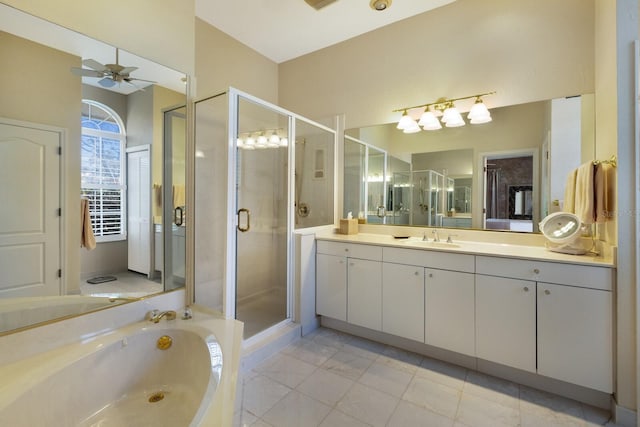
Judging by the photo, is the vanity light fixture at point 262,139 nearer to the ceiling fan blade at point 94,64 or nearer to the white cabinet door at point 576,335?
the ceiling fan blade at point 94,64

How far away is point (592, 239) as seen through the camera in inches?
79.4

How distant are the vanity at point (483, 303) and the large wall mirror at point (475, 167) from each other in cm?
30

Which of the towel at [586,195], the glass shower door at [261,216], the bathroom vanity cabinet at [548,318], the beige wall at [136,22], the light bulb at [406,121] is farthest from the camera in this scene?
Answer: the light bulb at [406,121]

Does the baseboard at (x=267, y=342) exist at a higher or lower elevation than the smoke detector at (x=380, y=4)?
lower

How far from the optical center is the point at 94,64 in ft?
5.55

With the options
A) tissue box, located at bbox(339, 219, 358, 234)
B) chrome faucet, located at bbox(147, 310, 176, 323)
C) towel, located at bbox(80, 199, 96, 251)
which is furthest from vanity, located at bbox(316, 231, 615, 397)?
towel, located at bbox(80, 199, 96, 251)

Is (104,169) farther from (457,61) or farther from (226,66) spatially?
(457,61)

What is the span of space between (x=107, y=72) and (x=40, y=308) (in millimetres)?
1408

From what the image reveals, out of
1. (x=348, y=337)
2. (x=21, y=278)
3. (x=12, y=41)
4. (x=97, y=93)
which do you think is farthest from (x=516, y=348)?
(x=12, y=41)

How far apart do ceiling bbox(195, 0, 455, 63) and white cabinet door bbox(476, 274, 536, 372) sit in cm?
247

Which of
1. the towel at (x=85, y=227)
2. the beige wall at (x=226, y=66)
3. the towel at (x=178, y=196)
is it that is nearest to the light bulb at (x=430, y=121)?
the beige wall at (x=226, y=66)

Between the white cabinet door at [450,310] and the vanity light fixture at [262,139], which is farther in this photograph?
the vanity light fixture at [262,139]

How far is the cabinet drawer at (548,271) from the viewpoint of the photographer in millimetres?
1654

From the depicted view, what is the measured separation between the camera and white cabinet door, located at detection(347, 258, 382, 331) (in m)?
2.43
